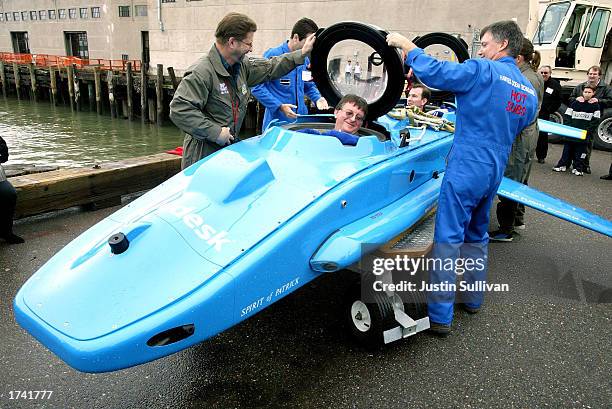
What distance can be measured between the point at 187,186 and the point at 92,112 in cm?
2265

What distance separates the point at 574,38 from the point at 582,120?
4.41 meters

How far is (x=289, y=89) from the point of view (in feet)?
16.5

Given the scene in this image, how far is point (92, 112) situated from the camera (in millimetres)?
22312

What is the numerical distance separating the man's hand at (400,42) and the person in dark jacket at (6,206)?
348 centimetres

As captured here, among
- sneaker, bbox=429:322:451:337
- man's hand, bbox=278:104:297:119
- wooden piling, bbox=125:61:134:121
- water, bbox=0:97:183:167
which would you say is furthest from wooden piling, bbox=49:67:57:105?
sneaker, bbox=429:322:451:337

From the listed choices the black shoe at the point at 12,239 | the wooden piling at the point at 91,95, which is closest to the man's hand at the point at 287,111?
the black shoe at the point at 12,239

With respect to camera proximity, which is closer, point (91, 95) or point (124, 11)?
point (91, 95)

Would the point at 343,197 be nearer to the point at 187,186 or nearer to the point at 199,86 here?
the point at 187,186

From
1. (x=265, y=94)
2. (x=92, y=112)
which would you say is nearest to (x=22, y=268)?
(x=265, y=94)

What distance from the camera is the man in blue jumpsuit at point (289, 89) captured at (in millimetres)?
4293

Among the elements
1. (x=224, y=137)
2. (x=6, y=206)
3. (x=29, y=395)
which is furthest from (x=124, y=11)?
(x=29, y=395)

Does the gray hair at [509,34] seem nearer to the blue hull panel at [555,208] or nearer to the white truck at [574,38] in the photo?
the blue hull panel at [555,208]

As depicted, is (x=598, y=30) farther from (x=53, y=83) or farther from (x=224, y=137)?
(x=53, y=83)

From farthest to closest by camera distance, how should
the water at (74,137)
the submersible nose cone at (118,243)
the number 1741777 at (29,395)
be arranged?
the water at (74,137)
the number 1741777 at (29,395)
the submersible nose cone at (118,243)
